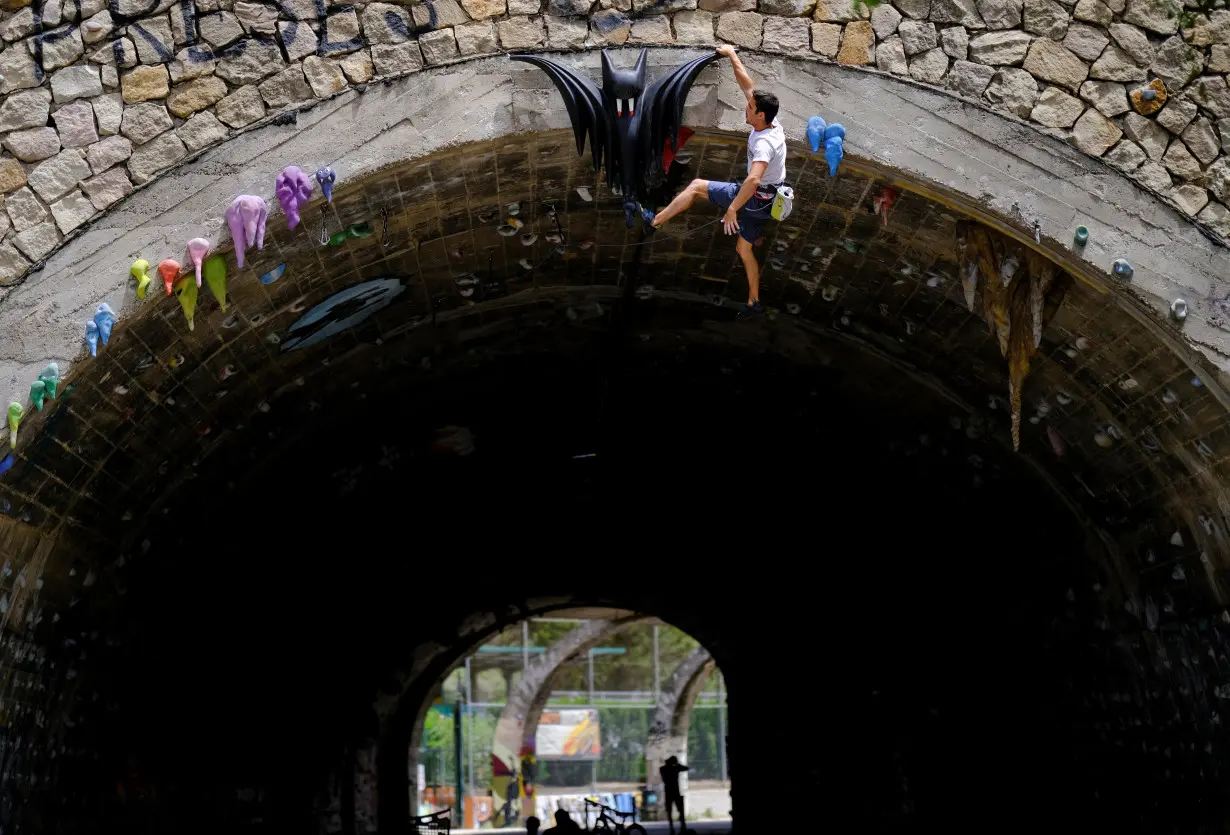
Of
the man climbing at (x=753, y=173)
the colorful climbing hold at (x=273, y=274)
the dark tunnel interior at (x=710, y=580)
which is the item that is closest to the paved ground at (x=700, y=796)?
the dark tunnel interior at (x=710, y=580)

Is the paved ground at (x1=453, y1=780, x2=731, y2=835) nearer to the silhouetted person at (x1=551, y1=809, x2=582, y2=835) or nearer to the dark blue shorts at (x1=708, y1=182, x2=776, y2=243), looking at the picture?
the silhouetted person at (x1=551, y1=809, x2=582, y2=835)

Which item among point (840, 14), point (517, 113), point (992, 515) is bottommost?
point (992, 515)

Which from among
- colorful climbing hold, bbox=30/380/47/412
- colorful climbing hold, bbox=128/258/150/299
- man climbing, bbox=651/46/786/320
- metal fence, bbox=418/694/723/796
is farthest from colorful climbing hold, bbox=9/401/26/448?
metal fence, bbox=418/694/723/796

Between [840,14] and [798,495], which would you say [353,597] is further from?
[840,14]

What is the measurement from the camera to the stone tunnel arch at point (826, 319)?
23.9 feet

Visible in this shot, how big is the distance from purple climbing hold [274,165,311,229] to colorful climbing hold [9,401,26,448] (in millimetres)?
1602

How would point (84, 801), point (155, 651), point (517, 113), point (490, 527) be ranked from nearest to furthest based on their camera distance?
point (517, 113), point (84, 801), point (155, 651), point (490, 527)

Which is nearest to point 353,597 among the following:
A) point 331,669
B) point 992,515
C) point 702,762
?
point 331,669

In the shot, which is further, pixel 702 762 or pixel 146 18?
pixel 702 762

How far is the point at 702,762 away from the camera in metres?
44.3

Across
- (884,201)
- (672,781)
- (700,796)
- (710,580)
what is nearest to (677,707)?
(700,796)

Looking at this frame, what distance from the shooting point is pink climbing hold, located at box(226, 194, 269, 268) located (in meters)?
7.18

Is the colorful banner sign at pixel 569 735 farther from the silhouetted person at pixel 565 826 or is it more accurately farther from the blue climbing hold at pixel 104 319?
the blue climbing hold at pixel 104 319

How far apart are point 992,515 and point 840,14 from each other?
468 cm
